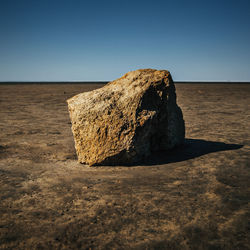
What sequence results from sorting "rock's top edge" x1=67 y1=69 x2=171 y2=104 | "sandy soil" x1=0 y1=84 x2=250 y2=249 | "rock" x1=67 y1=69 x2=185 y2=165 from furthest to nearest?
1. "rock's top edge" x1=67 y1=69 x2=171 y2=104
2. "rock" x1=67 y1=69 x2=185 y2=165
3. "sandy soil" x1=0 y1=84 x2=250 y2=249

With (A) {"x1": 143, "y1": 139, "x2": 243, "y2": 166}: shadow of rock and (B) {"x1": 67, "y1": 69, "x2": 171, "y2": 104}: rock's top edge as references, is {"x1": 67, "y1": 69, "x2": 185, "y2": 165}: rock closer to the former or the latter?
(B) {"x1": 67, "y1": 69, "x2": 171, "y2": 104}: rock's top edge

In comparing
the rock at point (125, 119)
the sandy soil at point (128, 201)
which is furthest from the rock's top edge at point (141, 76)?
the sandy soil at point (128, 201)

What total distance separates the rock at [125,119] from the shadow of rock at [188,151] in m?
0.17

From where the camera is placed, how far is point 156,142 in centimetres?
433

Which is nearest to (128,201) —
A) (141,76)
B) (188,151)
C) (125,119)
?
(125,119)

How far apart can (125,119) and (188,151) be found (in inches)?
57.3

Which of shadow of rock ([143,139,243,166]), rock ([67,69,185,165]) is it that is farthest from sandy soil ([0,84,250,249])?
rock ([67,69,185,165])

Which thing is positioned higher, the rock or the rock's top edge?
the rock's top edge

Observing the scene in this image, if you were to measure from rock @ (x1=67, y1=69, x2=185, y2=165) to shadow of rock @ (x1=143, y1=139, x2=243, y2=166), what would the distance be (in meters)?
0.17

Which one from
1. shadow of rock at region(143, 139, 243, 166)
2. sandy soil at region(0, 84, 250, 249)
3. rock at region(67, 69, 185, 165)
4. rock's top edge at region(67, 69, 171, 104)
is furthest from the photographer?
rock's top edge at region(67, 69, 171, 104)

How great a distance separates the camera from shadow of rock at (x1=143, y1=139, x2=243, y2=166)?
3.97 metres

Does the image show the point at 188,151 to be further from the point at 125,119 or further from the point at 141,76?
the point at 141,76

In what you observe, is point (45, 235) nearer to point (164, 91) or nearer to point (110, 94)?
point (110, 94)

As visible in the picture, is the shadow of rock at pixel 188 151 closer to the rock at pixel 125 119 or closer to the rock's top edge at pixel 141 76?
the rock at pixel 125 119
